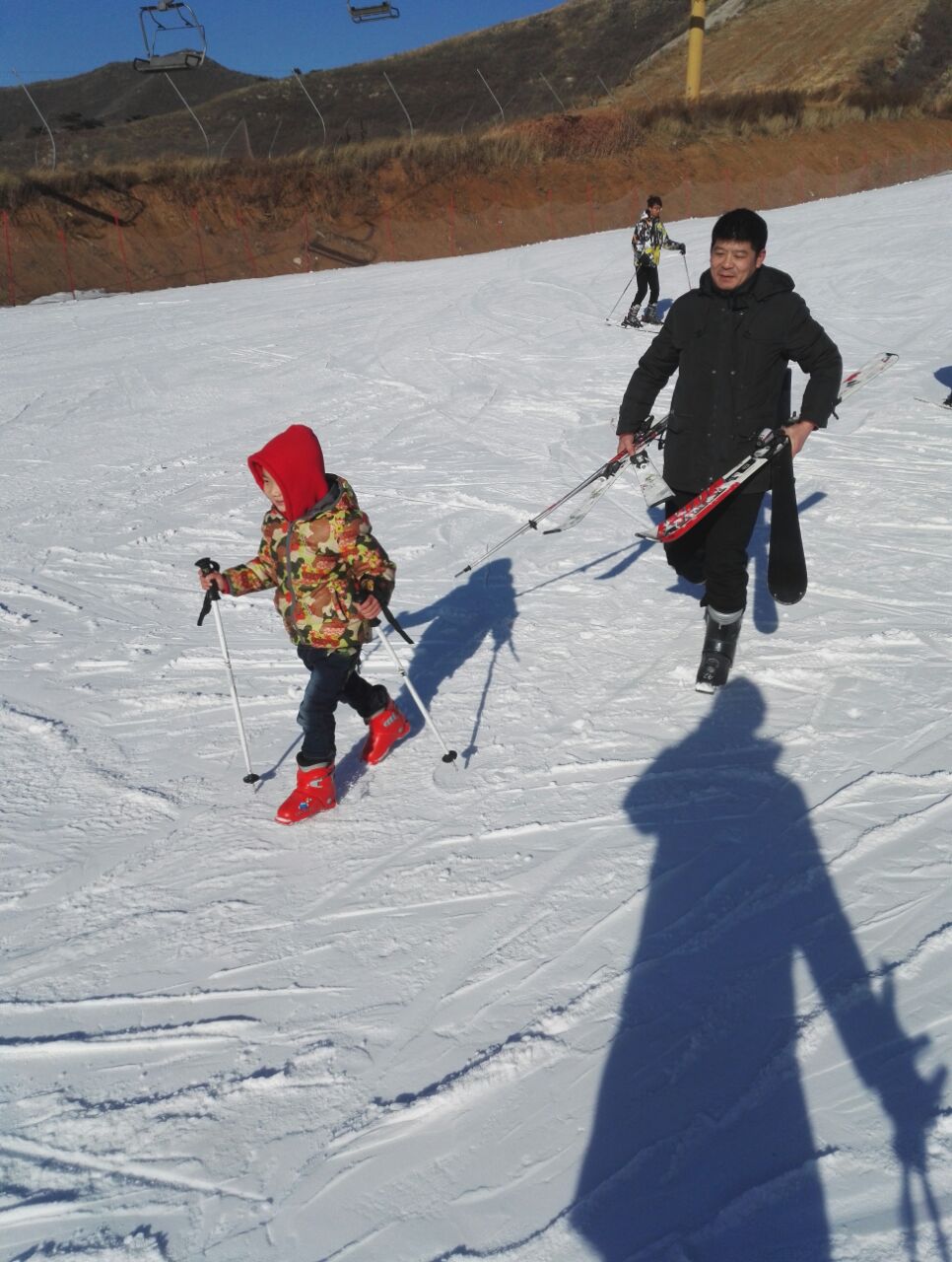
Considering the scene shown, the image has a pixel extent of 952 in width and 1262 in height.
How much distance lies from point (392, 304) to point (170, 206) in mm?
14209

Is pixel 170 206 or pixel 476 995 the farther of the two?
pixel 170 206

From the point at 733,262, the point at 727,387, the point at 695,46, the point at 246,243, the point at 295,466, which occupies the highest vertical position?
the point at 695,46

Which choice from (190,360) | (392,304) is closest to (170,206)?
(392,304)

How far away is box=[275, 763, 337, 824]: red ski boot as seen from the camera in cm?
407

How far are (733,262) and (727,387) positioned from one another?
54cm

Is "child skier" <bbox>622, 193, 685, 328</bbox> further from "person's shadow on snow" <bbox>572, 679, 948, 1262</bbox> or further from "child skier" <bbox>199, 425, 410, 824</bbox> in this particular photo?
"person's shadow on snow" <bbox>572, 679, 948, 1262</bbox>

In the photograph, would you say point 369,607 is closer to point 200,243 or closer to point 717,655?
point 717,655

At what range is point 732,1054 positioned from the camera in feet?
8.87

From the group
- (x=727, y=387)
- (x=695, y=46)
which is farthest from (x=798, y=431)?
(x=695, y=46)

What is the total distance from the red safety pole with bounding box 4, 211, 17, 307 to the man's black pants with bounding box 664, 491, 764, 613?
2268cm

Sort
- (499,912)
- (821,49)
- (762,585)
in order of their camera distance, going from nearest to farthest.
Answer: (499,912), (762,585), (821,49)

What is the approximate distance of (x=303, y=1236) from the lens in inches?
92.3

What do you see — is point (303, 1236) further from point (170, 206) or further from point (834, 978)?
point (170, 206)

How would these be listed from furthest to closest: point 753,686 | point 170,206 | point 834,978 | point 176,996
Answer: point 170,206, point 753,686, point 176,996, point 834,978
